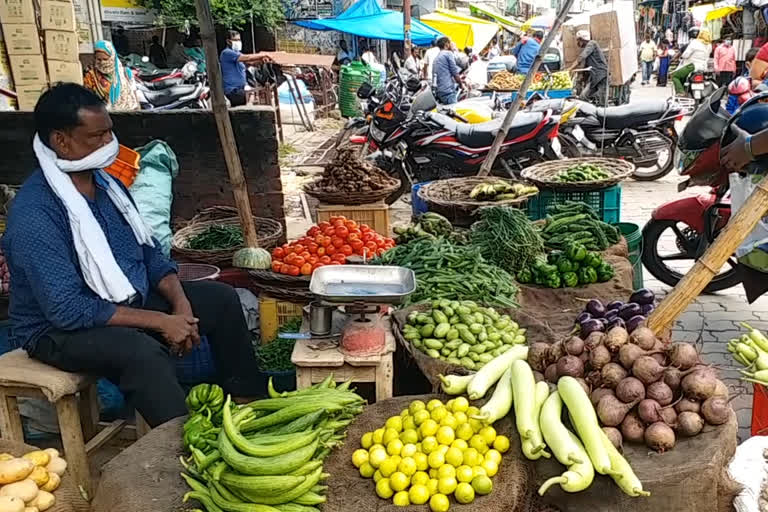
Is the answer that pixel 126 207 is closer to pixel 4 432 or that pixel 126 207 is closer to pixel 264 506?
pixel 4 432

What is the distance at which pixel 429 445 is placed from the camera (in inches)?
92.1

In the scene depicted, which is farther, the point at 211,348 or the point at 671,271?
the point at 671,271

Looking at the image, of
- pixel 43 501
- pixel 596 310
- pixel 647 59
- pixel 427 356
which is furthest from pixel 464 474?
pixel 647 59

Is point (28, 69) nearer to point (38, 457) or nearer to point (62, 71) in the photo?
point (62, 71)

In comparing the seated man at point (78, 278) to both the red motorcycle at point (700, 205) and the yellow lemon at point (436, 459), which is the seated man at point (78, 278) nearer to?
the yellow lemon at point (436, 459)

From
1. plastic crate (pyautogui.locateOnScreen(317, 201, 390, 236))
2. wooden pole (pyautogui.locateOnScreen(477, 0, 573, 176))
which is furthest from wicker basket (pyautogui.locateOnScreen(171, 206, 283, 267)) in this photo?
wooden pole (pyautogui.locateOnScreen(477, 0, 573, 176))

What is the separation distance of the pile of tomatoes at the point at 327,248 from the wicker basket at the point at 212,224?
0.60 m

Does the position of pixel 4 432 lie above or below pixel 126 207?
below

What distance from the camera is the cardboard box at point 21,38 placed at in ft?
19.9

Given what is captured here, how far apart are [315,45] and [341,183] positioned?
59.6ft

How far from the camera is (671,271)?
573cm

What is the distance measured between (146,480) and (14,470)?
0.53m

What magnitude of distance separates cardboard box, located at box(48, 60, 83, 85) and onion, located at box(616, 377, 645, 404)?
5987 mm

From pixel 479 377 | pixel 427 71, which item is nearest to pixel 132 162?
pixel 479 377
